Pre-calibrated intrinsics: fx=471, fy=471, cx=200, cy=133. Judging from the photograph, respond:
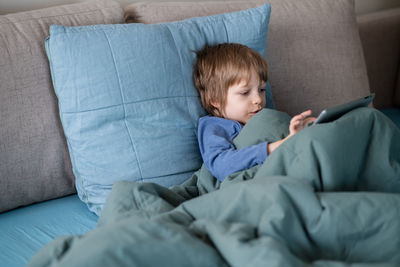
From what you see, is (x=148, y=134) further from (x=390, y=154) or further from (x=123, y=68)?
(x=390, y=154)

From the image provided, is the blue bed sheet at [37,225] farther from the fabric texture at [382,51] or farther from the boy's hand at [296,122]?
the fabric texture at [382,51]

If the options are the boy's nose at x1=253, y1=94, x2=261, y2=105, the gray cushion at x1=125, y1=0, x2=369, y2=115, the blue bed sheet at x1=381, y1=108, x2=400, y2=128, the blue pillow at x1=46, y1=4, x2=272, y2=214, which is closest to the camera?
the blue pillow at x1=46, y1=4, x2=272, y2=214

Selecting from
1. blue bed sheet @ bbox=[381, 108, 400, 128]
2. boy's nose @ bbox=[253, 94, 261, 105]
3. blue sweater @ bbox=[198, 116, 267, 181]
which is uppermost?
boy's nose @ bbox=[253, 94, 261, 105]

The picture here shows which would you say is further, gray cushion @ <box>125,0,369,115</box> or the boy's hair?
gray cushion @ <box>125,0,369,115</box>

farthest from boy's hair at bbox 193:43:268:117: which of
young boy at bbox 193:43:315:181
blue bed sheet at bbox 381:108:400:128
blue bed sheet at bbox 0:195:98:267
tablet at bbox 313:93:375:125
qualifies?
blue bed sheet at bbox 381:108:400:128

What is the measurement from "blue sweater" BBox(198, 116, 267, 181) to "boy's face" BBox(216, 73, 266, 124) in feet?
0.14

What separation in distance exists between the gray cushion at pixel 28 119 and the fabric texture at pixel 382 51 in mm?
1450

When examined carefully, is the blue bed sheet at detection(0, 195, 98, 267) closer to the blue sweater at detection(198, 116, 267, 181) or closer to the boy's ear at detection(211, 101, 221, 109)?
the blue sweater at detection(198, 116, 267, 181)

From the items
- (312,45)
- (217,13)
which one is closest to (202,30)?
(217,13)

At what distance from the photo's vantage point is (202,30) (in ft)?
5.03

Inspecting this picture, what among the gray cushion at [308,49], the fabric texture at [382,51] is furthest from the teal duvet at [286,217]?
the fabric texture at [382,51]

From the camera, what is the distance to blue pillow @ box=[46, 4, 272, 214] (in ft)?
4.48

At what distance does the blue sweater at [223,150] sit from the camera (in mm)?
1269

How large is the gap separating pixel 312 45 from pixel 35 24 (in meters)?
1.01
